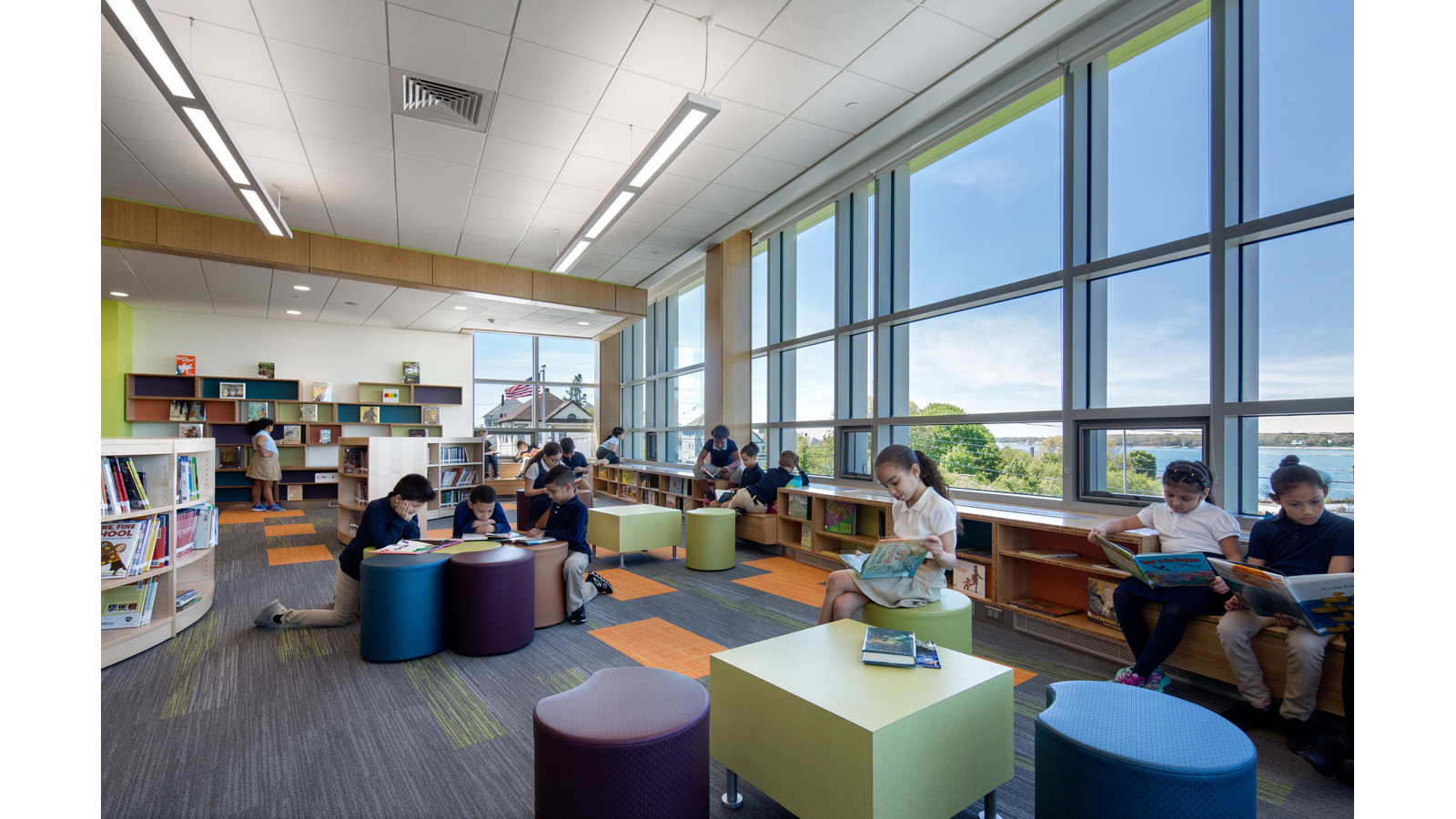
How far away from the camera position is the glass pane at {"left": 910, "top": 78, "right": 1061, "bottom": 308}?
14.9 ft

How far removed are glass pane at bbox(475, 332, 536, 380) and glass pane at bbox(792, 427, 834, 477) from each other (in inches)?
305

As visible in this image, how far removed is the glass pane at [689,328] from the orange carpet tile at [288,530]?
5.74 m


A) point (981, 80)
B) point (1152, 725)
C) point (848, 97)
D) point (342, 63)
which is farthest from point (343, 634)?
point (981, 80)

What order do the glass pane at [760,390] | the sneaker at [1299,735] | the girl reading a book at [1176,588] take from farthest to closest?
1. the glass pane at [760,390]
2. the girl reading a book at [1176,588]
3. the sneaker at [1299,735]

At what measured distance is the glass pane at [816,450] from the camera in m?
6.64

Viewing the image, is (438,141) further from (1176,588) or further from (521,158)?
(1176,588)

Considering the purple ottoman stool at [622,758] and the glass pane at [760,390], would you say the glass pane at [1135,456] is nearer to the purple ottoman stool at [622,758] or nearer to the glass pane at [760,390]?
the purple ottoman stool at [622,758]

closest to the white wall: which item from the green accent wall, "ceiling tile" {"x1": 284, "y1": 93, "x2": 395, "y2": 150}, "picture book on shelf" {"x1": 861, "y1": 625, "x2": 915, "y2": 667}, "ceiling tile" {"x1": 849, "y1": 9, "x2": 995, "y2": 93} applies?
the green accent wall

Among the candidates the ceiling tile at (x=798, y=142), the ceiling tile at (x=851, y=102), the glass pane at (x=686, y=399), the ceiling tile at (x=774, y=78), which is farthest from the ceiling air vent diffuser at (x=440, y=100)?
the glass pane at (x=686, y=399)

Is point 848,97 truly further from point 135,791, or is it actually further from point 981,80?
point 135,791

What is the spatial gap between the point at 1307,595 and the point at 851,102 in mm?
4161

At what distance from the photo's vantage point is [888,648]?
214 centimetres

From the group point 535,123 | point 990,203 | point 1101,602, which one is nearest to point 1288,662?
point 1101,602
